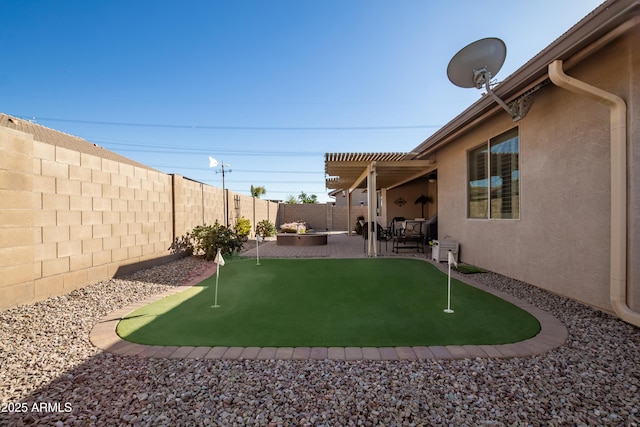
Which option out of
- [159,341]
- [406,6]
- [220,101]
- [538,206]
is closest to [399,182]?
[406,6]

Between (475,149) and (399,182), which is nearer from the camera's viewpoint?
(475,149)

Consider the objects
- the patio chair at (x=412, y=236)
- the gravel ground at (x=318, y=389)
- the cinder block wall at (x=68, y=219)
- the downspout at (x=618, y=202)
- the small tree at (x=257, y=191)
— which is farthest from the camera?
the small tree at (x=257, y=191)

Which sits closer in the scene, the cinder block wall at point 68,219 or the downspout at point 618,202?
the downspout at point 618,202

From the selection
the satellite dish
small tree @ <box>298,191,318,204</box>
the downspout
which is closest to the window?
the satellite dish

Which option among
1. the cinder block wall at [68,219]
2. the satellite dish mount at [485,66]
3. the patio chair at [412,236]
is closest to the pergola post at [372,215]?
the patio chair at [412,236]

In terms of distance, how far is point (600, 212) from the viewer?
3.41m

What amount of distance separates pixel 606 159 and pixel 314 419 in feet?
14.5

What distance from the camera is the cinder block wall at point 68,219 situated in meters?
3.44

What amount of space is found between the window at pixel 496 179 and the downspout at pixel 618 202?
1.87m

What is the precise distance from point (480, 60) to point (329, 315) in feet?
15.6

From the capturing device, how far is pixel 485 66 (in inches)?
175

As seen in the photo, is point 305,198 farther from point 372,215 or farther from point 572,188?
point 572,188

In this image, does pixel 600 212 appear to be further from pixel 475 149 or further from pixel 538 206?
pixel 475 149

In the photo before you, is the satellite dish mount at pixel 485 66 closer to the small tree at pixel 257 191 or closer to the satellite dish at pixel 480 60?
the satellite dish at pixel 480 60
